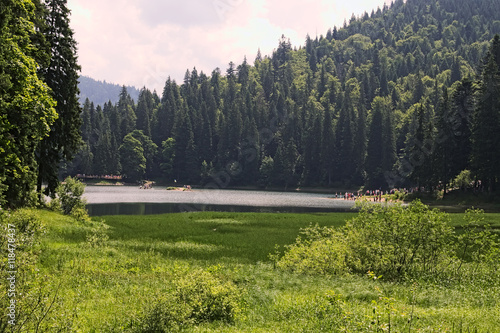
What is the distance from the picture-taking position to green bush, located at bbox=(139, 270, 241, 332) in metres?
10.9

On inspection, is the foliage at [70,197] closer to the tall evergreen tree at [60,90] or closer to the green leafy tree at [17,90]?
the tall evergreen tree at [60,90]

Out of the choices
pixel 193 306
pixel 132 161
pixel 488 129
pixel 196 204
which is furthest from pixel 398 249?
pixel 132 161

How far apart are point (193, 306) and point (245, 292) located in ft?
8.71

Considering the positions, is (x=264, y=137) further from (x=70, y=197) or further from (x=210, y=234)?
(x=210, y=234)

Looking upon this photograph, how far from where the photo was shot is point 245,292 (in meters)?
14.5

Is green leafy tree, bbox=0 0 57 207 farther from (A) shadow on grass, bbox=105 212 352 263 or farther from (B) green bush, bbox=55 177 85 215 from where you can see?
(B) green bush, bbox=55 177 85 215

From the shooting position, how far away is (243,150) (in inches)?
6777

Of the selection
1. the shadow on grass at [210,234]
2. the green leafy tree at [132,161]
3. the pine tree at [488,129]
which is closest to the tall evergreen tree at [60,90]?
the shadow on grass at [210,234]

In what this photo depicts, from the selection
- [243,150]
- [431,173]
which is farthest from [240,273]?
[243,150]

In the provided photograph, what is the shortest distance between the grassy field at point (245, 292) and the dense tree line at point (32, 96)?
16.7ft

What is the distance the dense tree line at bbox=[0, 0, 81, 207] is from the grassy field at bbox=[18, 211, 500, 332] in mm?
5100

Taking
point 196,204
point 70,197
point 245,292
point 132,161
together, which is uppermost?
point 132,161

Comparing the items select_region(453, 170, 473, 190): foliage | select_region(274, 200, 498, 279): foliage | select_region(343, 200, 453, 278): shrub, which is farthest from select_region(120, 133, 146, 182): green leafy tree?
select_region(343, 200, 453, 278): shrub

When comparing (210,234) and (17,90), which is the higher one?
(17,90)
